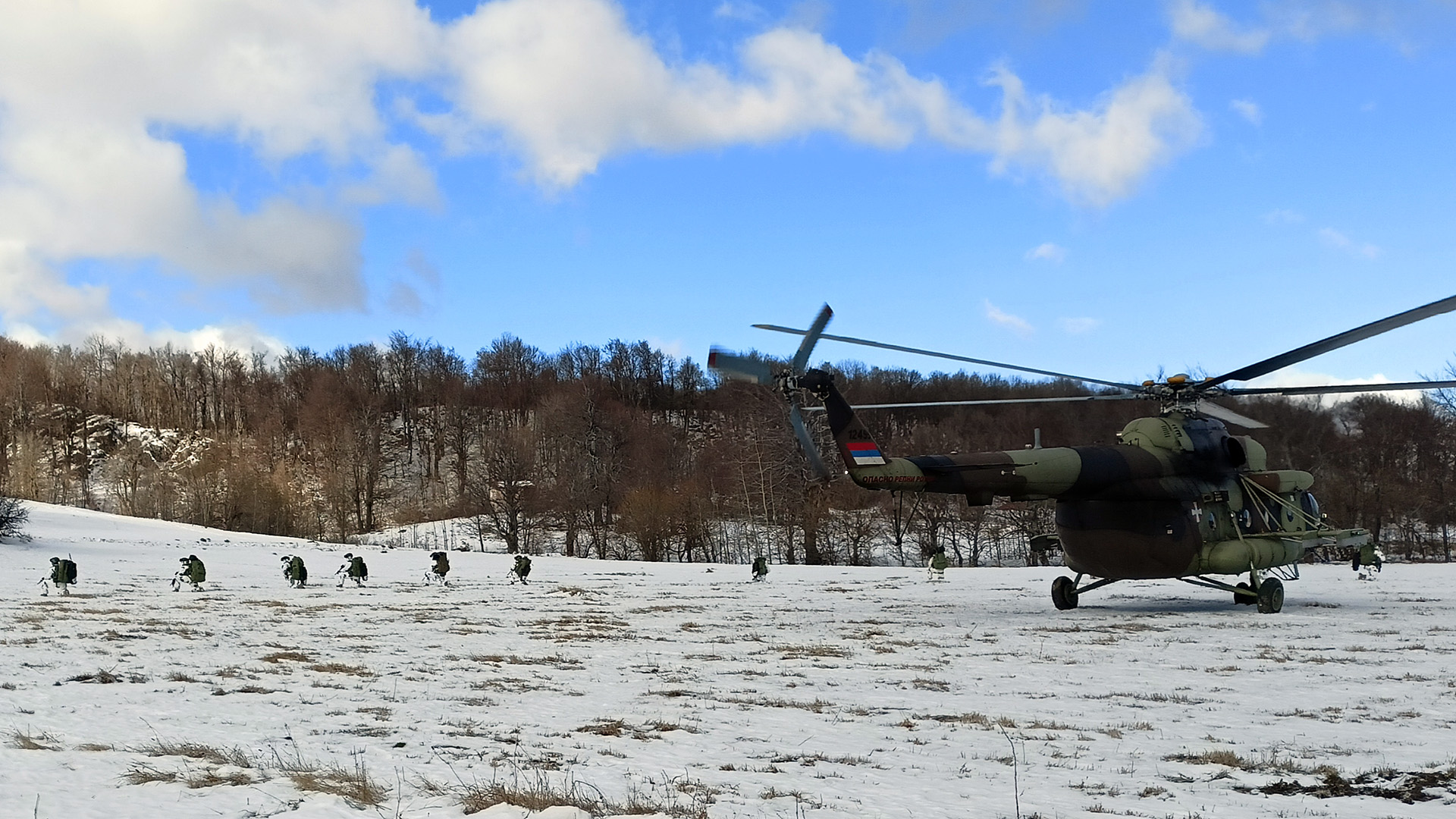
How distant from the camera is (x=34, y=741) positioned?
297 inches

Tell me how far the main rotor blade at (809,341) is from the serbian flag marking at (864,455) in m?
1.68

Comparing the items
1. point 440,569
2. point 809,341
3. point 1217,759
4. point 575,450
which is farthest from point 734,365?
point 575,450

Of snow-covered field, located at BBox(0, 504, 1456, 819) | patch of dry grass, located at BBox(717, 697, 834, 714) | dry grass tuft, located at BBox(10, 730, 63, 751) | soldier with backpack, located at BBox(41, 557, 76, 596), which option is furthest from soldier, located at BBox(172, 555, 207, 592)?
patch of dry grass, located at BBox(717, 697, 834, 714)

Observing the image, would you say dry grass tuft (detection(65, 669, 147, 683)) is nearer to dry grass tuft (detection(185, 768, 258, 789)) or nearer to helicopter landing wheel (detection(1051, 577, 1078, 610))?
dry grass tuft (detection(185, 768, 258, 789))

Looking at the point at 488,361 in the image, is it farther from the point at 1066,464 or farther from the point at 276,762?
the point at 276,762

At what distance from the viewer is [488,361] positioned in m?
106

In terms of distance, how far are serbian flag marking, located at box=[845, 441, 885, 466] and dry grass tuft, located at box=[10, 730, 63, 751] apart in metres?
12.3

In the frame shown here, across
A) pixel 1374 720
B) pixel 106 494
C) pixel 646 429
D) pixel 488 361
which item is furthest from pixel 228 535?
pixel 488 361

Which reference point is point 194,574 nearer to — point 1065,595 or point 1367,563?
point 1065,595

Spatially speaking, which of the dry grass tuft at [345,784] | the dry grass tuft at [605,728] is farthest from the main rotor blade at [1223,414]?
the dry grass tuft at [345,784]

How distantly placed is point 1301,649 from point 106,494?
9143 cm

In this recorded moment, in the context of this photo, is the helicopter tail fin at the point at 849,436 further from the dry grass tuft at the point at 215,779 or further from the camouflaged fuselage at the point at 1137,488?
the dry grass tuft at the point at 215,779

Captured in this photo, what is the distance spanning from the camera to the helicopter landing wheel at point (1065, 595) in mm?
20781

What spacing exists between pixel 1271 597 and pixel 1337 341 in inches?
264
